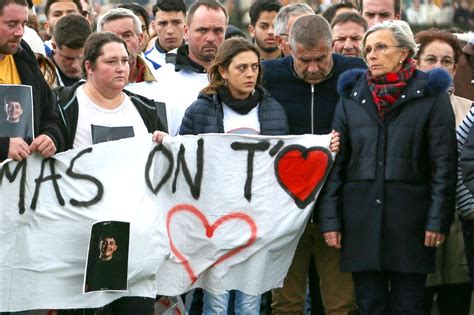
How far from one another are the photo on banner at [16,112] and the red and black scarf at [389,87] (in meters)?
2.16

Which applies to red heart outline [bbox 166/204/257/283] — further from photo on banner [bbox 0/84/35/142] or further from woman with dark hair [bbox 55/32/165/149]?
photo on banner [bbox 0/84/35/142]

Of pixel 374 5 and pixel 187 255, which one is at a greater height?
pixel 374 5

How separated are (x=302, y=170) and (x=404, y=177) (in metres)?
0.76

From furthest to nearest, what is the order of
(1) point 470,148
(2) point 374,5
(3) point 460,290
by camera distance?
(2) point 374,5, (3) point 460,290, (1) point 470,148

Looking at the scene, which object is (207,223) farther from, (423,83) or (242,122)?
(423,83)

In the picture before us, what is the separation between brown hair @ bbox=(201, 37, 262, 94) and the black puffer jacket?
84mm

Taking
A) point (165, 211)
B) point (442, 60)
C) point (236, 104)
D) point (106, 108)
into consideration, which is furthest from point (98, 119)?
point (442, 60)

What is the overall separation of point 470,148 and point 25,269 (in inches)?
113

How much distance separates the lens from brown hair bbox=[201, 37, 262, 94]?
8.97 meters

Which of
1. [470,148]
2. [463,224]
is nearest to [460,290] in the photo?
[463,224]

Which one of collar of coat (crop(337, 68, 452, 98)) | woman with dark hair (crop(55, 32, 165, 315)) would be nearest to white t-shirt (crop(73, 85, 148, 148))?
woman with dark hair (crop(55, 32, 165, 315))

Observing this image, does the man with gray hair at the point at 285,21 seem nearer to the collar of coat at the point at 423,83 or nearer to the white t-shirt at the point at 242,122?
the white t-shirt at the point at 242,122

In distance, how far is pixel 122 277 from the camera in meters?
8.27

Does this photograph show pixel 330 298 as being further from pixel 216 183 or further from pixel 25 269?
pixel 25 269
